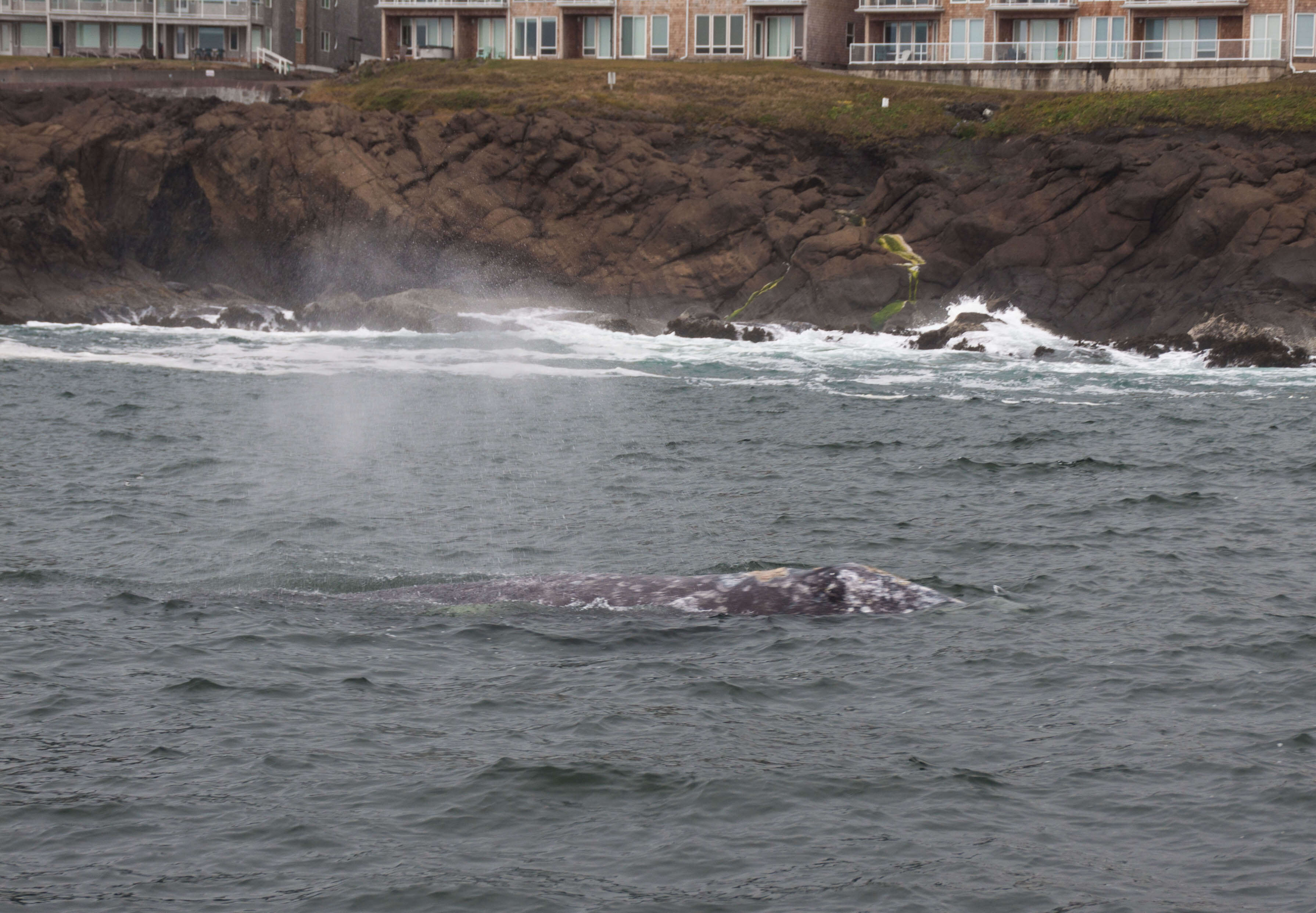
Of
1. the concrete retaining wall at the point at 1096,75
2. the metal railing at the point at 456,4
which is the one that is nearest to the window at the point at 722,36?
the concrete retaining wall at the point at 1096,75

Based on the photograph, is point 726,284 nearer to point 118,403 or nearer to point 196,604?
point 118,403

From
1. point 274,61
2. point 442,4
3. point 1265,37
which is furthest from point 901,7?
point 274,61

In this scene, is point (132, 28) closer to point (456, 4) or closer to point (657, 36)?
point (456, 4)

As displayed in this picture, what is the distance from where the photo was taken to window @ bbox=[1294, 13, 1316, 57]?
66.6m

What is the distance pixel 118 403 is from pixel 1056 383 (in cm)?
2451

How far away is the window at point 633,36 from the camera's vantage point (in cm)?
8131

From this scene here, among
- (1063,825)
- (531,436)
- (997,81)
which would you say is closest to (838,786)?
(1063,825)

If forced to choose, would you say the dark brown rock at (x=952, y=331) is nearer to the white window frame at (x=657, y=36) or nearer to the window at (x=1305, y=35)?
the window at (x=1305, y=35)

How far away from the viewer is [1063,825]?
10.4 meters

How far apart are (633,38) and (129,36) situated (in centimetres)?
3552

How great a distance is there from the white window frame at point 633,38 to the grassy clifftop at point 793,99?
25.4 ft

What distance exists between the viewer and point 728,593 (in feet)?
53.6

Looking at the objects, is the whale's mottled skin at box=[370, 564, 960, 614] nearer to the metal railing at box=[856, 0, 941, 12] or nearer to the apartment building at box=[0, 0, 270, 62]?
the metal railing at box=[856, 0, 941, 12]

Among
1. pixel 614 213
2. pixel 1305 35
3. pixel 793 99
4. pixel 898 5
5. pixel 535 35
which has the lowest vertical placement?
pixel 614 213
